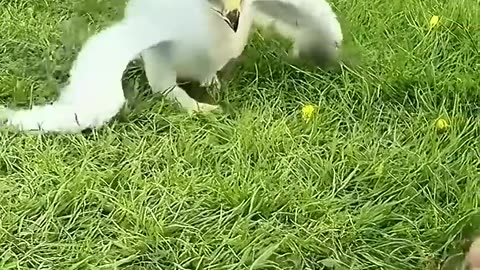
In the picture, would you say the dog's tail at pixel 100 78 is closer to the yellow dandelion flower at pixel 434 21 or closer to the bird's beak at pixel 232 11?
the bird's beak at pixel 232 11

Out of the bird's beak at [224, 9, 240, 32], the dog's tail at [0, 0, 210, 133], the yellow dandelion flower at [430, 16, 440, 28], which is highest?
the bird's beak at [224, 9, 240, 32]

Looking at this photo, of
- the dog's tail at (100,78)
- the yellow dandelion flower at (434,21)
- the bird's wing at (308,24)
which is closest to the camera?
the dog's tail at (100,78)

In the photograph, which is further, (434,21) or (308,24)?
(434,21)

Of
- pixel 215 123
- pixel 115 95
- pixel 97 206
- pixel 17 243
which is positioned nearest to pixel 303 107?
pixel 215 123

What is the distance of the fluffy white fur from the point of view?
1.64 meters

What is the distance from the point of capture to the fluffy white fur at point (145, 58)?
5.37 ft

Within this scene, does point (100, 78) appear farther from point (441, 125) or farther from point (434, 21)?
point (434, 21)

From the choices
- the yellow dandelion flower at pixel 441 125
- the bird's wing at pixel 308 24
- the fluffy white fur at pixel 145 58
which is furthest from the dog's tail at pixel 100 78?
the yellow dandelion flower at pixel 441 125

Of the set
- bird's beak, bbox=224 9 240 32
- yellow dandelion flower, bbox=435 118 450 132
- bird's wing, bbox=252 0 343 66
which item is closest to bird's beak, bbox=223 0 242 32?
bird's beak, bbox=224 9 240 32

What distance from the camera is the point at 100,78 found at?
1.65 meters

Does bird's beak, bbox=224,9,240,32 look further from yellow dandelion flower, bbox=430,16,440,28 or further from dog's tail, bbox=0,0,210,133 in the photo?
yellow dandelion flower, bbox=430,16,440,28

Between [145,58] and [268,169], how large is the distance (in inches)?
14.2

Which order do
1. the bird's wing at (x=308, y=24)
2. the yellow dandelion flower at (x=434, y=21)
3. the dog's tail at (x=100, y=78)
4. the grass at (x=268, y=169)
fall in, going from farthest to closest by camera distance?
the yellow dandelion flower at (x=434, y=21) → the bird's wing at (x=308, y=24) → the dog's tail at (x=100, y=78) → the grass at (x=268, y=169)

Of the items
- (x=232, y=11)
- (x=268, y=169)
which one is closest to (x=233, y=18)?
(x=232, y=11)
